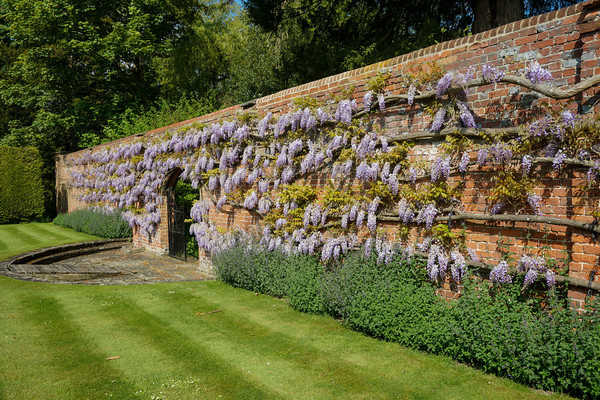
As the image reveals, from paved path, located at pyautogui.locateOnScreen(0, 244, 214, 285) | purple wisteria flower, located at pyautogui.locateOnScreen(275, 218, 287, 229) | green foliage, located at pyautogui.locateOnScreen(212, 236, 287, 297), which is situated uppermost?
purple wisteria flower, located at pyautogui.locateOnScreen(275, 218, 287, 229)

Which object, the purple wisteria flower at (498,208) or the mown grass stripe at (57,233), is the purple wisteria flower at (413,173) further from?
the mown grass stripe at (57,233)

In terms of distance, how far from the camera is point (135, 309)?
624 cm

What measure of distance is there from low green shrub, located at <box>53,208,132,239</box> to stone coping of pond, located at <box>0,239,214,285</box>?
1602 mm

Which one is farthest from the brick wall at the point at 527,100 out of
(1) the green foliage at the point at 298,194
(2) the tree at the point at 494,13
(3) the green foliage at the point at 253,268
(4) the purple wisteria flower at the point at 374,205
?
(2) the tree at the point at 494,13

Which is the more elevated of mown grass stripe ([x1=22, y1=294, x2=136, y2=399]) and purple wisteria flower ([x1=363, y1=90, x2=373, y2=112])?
purple wisteria flower ([x1=363, y1=90, x2=373, y2=112])

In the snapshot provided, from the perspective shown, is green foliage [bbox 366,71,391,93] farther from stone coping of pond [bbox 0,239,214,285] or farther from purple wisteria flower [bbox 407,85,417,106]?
stone coping of pond [bbox 0,239,214,285]

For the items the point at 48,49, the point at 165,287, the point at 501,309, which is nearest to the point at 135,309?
the point at 165,287

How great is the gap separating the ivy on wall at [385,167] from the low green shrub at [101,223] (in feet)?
22.5

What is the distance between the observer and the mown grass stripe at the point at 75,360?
3.78 meters

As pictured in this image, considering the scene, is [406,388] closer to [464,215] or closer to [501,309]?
[501,309]

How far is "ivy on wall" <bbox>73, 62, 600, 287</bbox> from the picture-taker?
3.94 meters

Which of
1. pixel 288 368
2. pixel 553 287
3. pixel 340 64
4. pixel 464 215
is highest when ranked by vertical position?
pixel 340 64

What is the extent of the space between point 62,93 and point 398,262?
23.0 m

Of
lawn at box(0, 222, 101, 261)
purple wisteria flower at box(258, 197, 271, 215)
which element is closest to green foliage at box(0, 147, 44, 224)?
lawn at box(0, 222, 101, 261)
